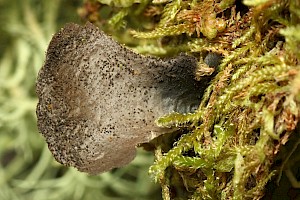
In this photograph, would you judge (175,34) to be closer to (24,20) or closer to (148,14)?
(148,14)

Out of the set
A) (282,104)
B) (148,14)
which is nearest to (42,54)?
(148,14)

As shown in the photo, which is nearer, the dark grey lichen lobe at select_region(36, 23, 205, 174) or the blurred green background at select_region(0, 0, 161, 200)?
the dark grey lichen lobe at select_region(36, 23, 205, 174)

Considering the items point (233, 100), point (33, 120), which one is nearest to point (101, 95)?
point (233, 100)

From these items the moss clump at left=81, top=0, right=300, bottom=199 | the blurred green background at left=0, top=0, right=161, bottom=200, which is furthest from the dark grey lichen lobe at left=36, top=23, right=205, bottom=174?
the blurred green background at left=0, top=0, right=161, bottom=200

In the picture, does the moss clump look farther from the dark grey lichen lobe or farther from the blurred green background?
the blurred green background

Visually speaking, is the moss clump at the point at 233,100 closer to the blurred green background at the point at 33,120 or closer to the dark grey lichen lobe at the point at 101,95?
the dark grey lichen lobe at the point at 101,95

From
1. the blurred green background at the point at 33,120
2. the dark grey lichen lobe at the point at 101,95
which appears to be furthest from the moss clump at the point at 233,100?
the blurred green background at the point at 33,120
